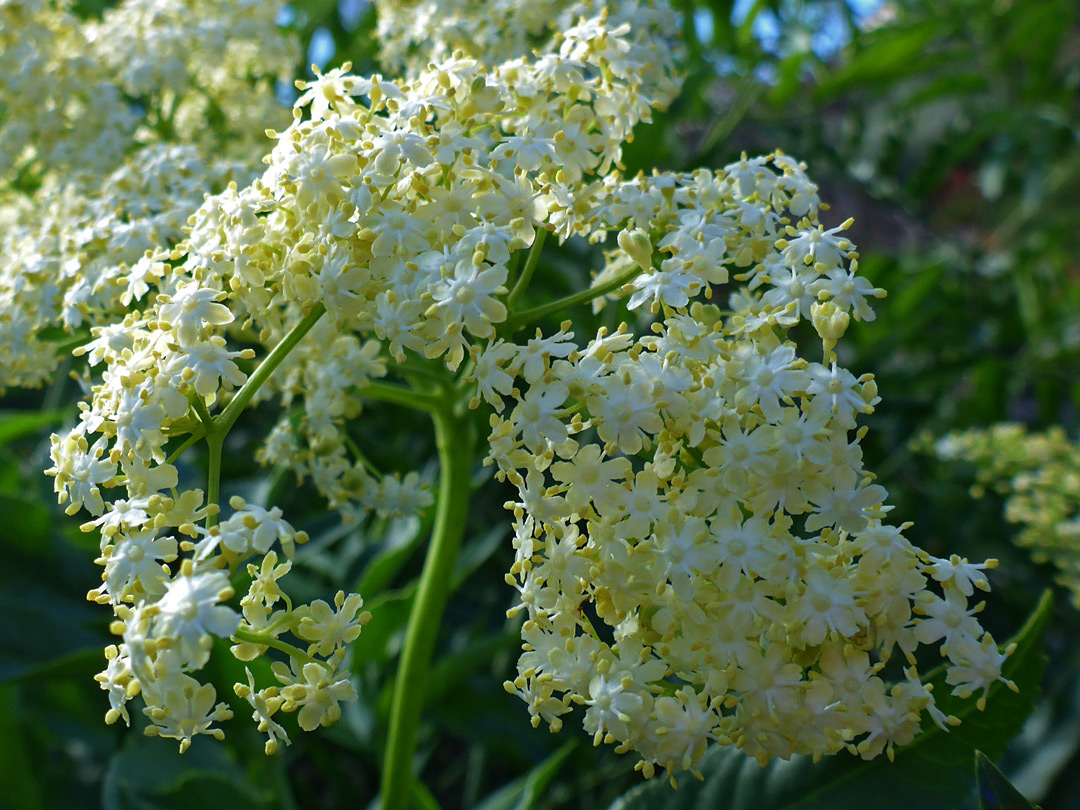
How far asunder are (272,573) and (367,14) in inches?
45.7

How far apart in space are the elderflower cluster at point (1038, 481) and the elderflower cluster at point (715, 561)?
55 cm

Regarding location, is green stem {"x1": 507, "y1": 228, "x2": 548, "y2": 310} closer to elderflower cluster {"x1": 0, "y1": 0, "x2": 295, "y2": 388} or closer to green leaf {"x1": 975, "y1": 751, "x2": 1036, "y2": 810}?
elderflower cluster {"x1": 0, "y1": 0, "x2": 295, "y2": 388}

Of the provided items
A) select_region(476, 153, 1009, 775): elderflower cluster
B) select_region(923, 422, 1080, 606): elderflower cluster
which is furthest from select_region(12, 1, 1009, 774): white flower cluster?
select_region(923, 422, 1080, 606): elderflower cluster

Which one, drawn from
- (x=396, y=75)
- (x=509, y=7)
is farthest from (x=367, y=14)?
(x=509, y=7)

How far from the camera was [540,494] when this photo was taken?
0.46 metres

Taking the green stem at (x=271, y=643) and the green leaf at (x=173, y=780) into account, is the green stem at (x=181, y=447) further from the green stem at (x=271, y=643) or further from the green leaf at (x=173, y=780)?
the green leaf at (x=173, y=780)

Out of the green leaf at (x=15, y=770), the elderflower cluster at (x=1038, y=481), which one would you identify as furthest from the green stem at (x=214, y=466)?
the elderflower cluster at (x=1038, y=481)

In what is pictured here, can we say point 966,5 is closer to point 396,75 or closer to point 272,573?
point 396,75

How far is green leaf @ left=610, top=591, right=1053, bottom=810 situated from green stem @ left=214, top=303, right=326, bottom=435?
0.36 meters

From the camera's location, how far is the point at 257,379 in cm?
50

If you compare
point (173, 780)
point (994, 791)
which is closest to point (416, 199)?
Answer: point (994, 791)

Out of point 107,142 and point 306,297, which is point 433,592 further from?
point 107,142

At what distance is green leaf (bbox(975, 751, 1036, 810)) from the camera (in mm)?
470

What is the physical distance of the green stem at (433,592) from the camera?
26.0 inches
